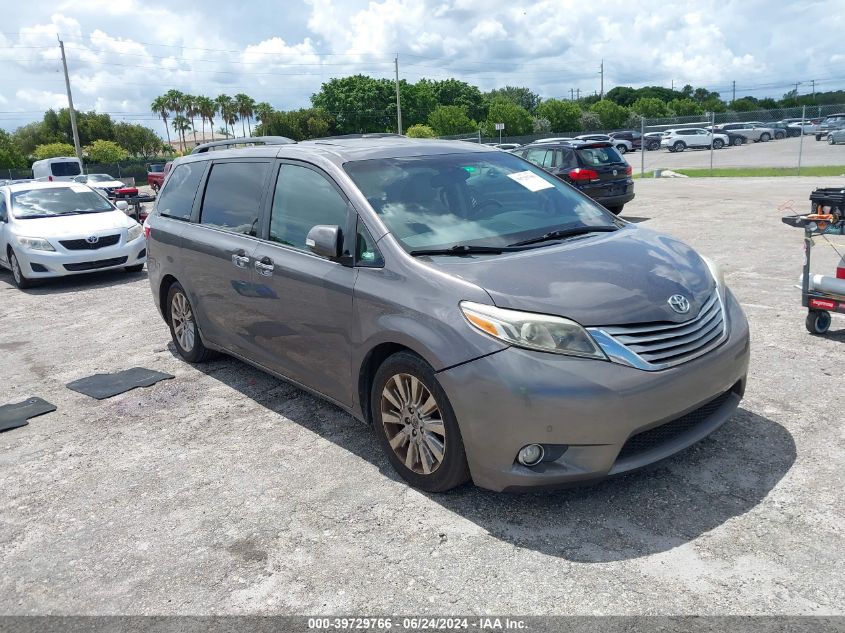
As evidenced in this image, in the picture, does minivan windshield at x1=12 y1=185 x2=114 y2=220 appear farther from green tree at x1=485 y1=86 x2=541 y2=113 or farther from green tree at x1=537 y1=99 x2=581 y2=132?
green tree at x1=485 y1=86 x2=541 y2=113

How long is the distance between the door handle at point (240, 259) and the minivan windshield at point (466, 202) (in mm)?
1068

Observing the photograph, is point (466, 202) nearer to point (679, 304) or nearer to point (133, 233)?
point (679, 304)

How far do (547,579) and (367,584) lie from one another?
0.75m

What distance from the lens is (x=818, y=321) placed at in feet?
19.4

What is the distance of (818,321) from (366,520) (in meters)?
4.34

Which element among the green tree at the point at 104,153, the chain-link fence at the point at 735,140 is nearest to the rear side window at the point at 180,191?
the chain-link fence at the point at 735,140

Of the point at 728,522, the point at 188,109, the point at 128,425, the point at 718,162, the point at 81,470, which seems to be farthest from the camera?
the point at 188,109

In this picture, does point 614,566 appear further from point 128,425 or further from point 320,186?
point 128,425

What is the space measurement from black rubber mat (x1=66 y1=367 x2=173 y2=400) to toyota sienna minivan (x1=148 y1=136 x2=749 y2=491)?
43.9 inches

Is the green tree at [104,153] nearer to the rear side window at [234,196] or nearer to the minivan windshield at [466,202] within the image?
the rear side window at [234,196]

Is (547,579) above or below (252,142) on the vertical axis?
below

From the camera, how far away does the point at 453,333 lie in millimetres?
3361

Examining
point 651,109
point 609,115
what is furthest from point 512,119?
point 651,109

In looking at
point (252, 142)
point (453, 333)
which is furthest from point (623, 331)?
point (252, 142)
